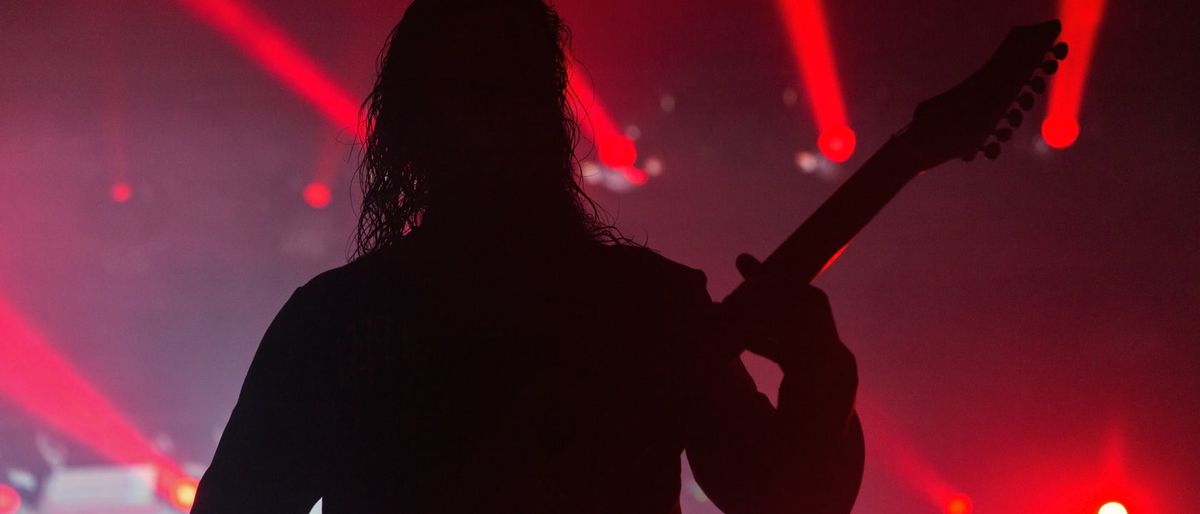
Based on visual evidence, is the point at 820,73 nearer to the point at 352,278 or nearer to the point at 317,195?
the point at 317,195

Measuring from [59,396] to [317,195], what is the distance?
1.77 m

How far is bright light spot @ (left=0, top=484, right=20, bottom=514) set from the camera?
4.58 m

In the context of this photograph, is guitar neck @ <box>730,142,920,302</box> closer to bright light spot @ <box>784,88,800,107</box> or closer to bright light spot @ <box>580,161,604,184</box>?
bright light spot @ <box>784,88,800,107</box>

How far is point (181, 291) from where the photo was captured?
4.90m

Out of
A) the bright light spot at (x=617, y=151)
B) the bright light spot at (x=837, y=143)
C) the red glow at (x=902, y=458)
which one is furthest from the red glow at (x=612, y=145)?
the red glow at (x=902, y=458)

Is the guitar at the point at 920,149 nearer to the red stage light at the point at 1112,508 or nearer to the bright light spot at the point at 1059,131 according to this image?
the bright light spot at the point at 1059,131

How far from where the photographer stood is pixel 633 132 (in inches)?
184

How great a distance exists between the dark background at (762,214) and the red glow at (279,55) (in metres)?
0.07

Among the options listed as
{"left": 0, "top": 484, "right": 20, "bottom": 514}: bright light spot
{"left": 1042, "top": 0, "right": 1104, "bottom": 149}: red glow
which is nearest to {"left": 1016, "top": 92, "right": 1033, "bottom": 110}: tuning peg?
{"left": 1042, "top": 0, "right": 1104, "bottom": 149}: red glow

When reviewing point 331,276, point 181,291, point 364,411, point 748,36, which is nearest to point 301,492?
point 364,411

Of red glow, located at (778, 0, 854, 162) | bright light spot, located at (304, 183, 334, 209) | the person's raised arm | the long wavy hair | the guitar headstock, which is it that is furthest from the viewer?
bright light spot, located at (304, 183, 334, 209)

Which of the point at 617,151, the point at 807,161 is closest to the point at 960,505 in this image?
the point at 807,161

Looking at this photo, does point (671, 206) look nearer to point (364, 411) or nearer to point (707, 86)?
point (707, 86)

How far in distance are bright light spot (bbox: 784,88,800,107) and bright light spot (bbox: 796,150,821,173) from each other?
0.88 ft
